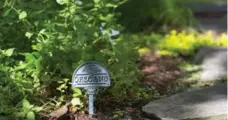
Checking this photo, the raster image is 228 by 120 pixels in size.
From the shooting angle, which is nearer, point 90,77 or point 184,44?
point 90,77

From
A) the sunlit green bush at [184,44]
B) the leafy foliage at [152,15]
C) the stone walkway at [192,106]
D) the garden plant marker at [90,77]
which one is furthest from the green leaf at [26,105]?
the leafy foliage at [152,15]

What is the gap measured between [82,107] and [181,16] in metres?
4.62

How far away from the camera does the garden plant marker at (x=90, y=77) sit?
368 cm

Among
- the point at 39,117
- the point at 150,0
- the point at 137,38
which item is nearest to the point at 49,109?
the point at 39,117

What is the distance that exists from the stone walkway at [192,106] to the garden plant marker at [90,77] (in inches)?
18.1

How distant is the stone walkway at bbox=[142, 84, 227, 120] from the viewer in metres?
3.76

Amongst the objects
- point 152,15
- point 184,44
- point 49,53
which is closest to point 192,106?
point 49,53

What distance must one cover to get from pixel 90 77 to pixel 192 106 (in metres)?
0.87

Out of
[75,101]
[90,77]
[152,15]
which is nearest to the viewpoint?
[90,77]

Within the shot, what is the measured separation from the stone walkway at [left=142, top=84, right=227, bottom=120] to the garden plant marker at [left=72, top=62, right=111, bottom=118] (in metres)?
0.46

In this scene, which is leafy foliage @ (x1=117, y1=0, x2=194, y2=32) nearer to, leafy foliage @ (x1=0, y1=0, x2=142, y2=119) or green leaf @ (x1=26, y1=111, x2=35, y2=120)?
leafy foliage @ (x1=0, y1=0, x2=142, y2=119)

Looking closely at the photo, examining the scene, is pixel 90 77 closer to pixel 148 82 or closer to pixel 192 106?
pixel 192 106

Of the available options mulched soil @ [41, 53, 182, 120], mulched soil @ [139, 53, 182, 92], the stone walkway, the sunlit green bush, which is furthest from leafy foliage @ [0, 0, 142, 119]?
the sunlit green bush

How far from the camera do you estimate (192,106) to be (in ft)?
13.1
